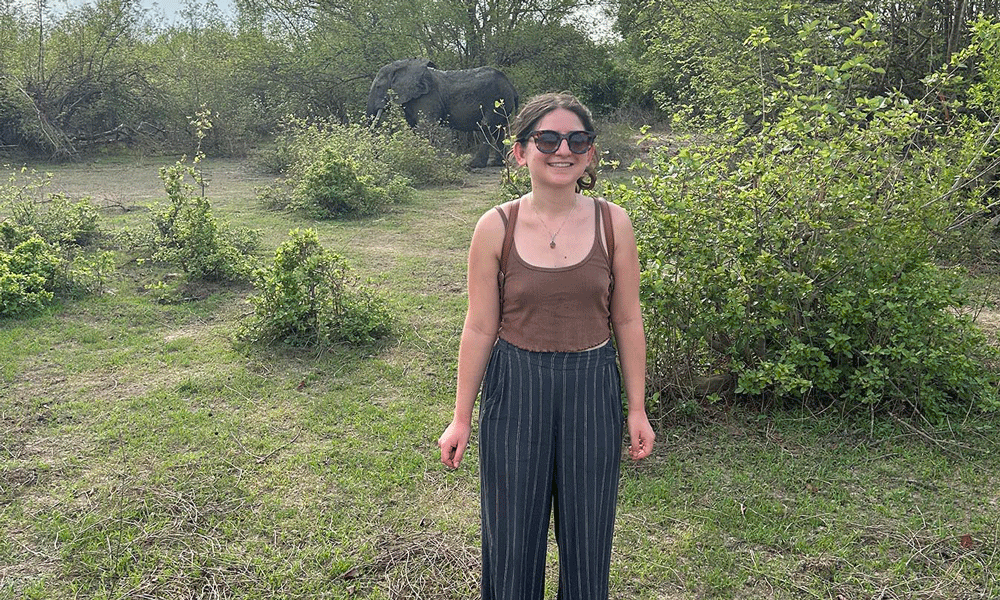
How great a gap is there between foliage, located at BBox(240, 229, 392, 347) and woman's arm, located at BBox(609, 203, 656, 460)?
3.47 meters

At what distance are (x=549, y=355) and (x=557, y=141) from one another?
1.82 feet

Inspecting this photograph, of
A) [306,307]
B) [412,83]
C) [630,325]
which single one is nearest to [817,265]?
[630,325]

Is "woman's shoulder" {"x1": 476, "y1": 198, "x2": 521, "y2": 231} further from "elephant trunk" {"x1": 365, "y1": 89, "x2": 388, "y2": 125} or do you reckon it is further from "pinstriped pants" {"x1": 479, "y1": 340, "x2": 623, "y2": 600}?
"elephant trunk" {"x1": 365, "y1": 89, "x2": 388, "y2": 125}

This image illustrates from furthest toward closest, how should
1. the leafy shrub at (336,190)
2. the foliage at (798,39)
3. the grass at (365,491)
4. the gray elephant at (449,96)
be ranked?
the gray elephant at (449,96) → the leafy shrub at (336,190) → the foliage at (798,39) → the grass at (365,491)

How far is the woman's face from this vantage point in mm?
2090

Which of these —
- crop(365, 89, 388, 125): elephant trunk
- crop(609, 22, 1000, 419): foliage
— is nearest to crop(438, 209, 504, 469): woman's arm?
crop(609, 22, 1000, 419): foliage

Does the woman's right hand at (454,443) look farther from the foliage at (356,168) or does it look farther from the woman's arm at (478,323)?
the foliage at (356,168)

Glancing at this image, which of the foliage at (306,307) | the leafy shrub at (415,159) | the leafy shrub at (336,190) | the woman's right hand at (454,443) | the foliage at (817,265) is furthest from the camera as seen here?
the leafy shrub at (415,159)

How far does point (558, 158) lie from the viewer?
2.09 meters

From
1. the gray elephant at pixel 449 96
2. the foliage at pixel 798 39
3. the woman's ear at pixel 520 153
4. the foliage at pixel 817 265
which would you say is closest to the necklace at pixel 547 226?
the woman's ear at pixel 520 153

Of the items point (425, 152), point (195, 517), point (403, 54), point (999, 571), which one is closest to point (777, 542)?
point (999, 571)

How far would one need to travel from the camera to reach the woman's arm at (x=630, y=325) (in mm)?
2180

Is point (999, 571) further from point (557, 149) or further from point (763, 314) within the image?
point (557, 149)

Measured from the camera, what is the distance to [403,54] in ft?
65.5
